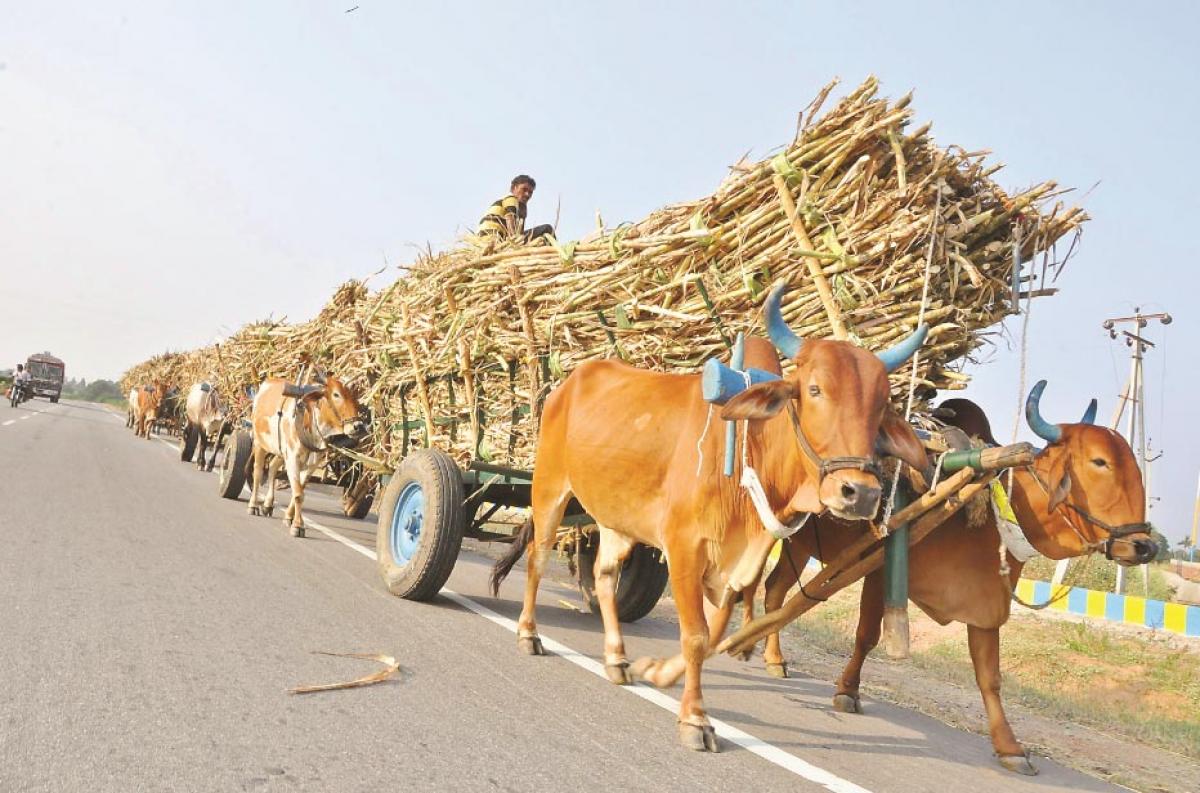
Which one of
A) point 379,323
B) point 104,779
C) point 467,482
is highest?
point 379,323

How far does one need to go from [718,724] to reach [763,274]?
216 centimetres

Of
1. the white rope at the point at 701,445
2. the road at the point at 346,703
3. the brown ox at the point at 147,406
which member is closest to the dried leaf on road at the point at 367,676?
the road at the point at 346,703

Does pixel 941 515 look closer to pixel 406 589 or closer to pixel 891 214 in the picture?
pixel 891 214

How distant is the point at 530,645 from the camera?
201 inches

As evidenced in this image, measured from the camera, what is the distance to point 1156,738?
5543 millimetres

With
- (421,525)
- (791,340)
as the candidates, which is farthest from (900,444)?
(421,525)

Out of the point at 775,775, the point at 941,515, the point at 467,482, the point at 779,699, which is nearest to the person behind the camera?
the point at 775,775

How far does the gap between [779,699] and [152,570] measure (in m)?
3.91

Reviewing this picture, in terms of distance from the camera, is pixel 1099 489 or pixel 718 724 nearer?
pixel 718 724

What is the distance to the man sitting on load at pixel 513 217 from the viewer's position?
7250 mm

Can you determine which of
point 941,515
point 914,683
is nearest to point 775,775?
point 941,515

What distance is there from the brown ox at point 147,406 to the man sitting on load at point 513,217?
1956 cm

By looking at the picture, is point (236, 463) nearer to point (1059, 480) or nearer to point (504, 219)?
point (504, 219)

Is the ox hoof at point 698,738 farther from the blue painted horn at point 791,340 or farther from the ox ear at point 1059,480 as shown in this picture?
the ox ear at point 1059,480
